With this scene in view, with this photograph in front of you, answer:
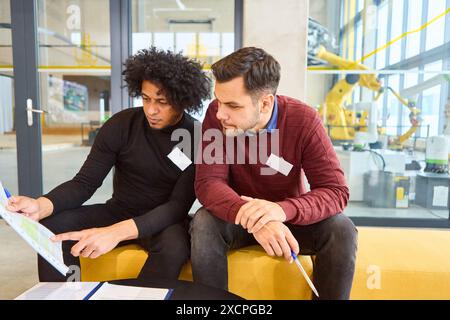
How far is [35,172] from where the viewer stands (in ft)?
9.75

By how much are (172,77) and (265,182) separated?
0.60 m

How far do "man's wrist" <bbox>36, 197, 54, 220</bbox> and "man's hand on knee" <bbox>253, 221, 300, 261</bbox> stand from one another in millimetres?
777

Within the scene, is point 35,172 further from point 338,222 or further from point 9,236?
point 338,222

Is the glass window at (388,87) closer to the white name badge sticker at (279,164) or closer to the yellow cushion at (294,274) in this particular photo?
the white name badge sticker at (279,164)

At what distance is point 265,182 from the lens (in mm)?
1310

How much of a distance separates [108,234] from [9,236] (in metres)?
1.97

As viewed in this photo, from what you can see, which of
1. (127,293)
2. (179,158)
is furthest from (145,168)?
(127,293)

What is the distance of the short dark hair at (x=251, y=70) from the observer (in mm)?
1196

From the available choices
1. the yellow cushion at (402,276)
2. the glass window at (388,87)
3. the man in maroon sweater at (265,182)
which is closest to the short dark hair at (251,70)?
the man in maroon sweater at (265,182)

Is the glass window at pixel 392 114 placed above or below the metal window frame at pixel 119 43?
below

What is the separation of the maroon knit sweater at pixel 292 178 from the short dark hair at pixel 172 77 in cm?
18

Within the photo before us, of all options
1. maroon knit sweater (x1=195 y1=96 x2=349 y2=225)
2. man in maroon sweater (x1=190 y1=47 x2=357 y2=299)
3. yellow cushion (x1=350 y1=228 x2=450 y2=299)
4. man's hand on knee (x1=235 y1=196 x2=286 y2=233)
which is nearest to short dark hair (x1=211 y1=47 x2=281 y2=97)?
man in maroon sweater (x1=190 y1=47 x2=357 y2=299)

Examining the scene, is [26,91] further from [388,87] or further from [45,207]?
[388,87]
